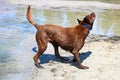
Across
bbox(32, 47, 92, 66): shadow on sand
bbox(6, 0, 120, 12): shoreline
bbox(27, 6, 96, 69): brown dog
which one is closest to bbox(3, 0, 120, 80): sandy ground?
bbox(32, 47, 92, 66): shadow on sand

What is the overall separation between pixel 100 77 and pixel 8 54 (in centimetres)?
290

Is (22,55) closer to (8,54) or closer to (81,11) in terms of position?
(8,54)

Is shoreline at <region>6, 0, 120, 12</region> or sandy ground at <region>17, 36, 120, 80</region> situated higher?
sandy ground at <region>17, 36, 120, 80</region>

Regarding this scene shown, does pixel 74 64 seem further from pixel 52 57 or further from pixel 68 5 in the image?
pixel 68 5

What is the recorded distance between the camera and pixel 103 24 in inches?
534

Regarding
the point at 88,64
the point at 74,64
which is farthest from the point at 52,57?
the point at 88,64

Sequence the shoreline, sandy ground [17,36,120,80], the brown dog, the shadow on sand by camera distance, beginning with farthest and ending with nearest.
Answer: the shoreline
the shadow on sand
the brown dog
sandy ground [17,36,120,80]

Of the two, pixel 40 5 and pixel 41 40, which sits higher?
pixel 41 40

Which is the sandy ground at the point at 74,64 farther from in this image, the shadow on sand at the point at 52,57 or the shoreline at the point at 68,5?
the shoreline at the point at 68,5

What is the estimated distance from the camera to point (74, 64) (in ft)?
25.1

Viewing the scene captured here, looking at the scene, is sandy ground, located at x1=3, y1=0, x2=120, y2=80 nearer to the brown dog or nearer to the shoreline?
the brown dog

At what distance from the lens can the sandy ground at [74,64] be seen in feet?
22.4

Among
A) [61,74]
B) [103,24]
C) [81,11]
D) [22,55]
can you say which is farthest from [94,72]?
[81,11]

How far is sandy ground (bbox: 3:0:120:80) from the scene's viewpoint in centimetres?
683
